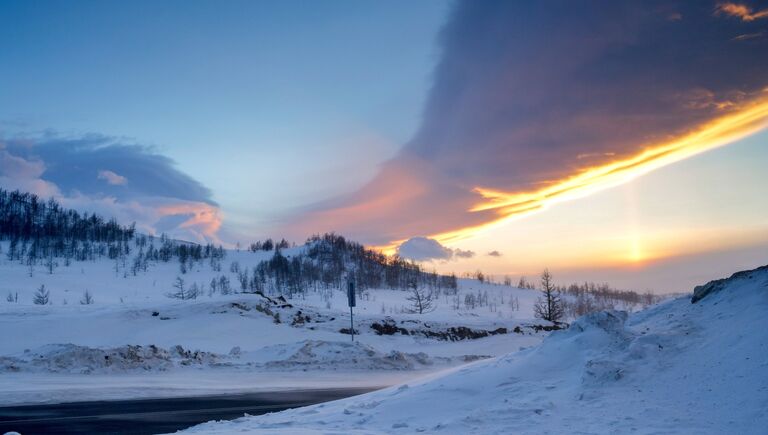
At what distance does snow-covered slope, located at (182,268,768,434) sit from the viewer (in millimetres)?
6379

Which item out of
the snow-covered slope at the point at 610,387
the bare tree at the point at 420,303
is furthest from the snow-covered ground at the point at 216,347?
the bare tree at the point at 420,303

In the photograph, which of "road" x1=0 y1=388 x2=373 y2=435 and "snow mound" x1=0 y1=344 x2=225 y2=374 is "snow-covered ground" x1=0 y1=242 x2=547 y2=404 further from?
"road" x1=0 y1=388 x2=373 y2=435

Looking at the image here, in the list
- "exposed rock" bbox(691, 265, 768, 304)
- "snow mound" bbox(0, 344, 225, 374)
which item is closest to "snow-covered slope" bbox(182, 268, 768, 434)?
"exposed rock" bbox(691, 265, 768, 304)

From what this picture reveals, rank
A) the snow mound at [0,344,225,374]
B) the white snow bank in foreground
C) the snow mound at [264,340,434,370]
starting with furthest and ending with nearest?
the snow mound at [264,340,434,370] < the white snow bank in foreground < the snow mound at [0,344,225,374]

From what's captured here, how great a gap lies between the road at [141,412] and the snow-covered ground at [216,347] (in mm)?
1478

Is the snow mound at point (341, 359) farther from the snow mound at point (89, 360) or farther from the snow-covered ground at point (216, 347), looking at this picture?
the snow mound at point (89, 360)

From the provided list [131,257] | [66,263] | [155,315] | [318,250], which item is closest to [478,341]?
[155,315]

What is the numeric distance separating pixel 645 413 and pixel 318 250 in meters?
168

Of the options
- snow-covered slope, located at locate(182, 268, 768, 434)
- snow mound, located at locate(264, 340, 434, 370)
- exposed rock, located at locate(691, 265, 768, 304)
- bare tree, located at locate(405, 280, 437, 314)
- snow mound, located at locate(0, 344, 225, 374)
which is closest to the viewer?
snow-covered slope, located at locate(182, 268, 768, 434)

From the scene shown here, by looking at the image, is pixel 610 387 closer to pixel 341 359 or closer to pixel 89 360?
pixel 341 359

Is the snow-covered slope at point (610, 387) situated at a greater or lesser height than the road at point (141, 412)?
greater

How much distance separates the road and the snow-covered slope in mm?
1691

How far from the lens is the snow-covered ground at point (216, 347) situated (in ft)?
54.0

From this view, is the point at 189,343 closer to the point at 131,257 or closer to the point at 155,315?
the point at 155,315
